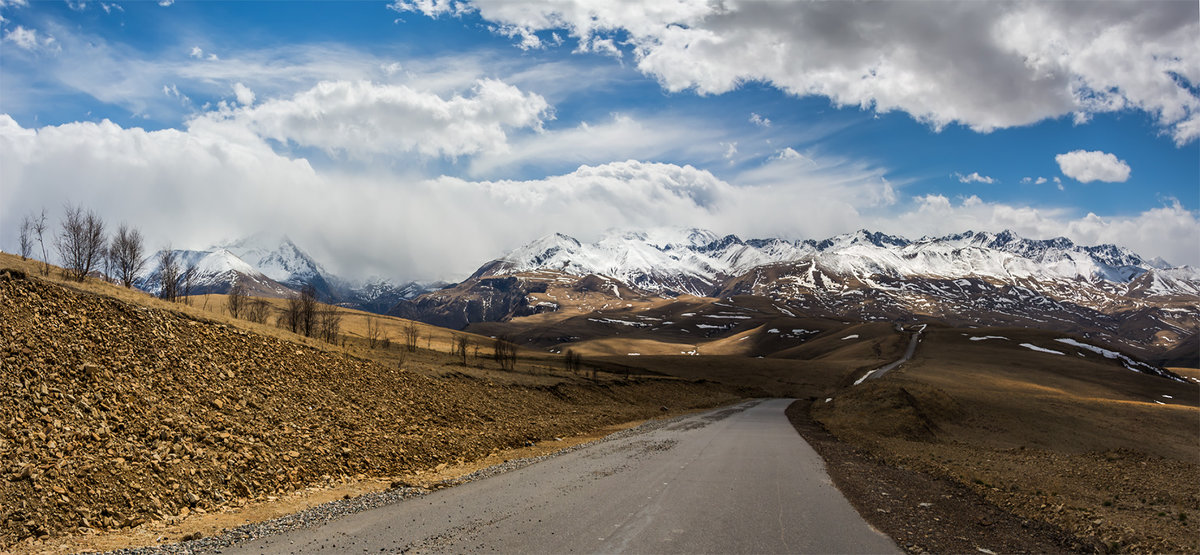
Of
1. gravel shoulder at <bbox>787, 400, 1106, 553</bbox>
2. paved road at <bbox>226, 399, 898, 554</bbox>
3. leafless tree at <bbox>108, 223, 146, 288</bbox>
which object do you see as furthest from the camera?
leafless tree at <bbox>108, 223, 146, 288</bbox>

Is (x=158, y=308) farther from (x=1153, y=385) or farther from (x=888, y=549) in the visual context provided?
(x=1153, y=385)

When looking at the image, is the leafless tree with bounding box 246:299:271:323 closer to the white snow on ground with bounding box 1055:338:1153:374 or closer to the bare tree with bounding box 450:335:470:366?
the bare tree with bounding box 450:335:470:366

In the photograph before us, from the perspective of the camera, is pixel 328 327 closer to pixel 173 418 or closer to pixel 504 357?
pixel 504 357

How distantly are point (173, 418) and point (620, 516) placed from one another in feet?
47.8

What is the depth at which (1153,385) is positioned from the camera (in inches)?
3649

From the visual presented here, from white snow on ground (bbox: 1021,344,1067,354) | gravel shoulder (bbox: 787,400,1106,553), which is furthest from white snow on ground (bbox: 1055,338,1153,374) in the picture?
gravel shoulder (bbox: 787,400,1106,553)

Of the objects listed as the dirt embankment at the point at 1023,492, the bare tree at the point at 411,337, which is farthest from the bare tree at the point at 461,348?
the dirt embankment at the point at 1023,492

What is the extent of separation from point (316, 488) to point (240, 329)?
15.3 meters

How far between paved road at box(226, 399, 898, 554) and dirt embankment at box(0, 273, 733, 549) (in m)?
4.66

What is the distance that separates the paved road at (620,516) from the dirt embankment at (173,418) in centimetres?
466

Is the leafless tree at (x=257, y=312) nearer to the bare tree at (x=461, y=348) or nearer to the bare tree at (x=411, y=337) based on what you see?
the bare tree at (x=411, y=337)

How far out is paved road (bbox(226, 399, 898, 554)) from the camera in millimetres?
12102

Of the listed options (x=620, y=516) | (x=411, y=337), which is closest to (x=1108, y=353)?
(x=411, y=337)

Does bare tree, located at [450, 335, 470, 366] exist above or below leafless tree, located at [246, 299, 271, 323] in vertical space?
below
